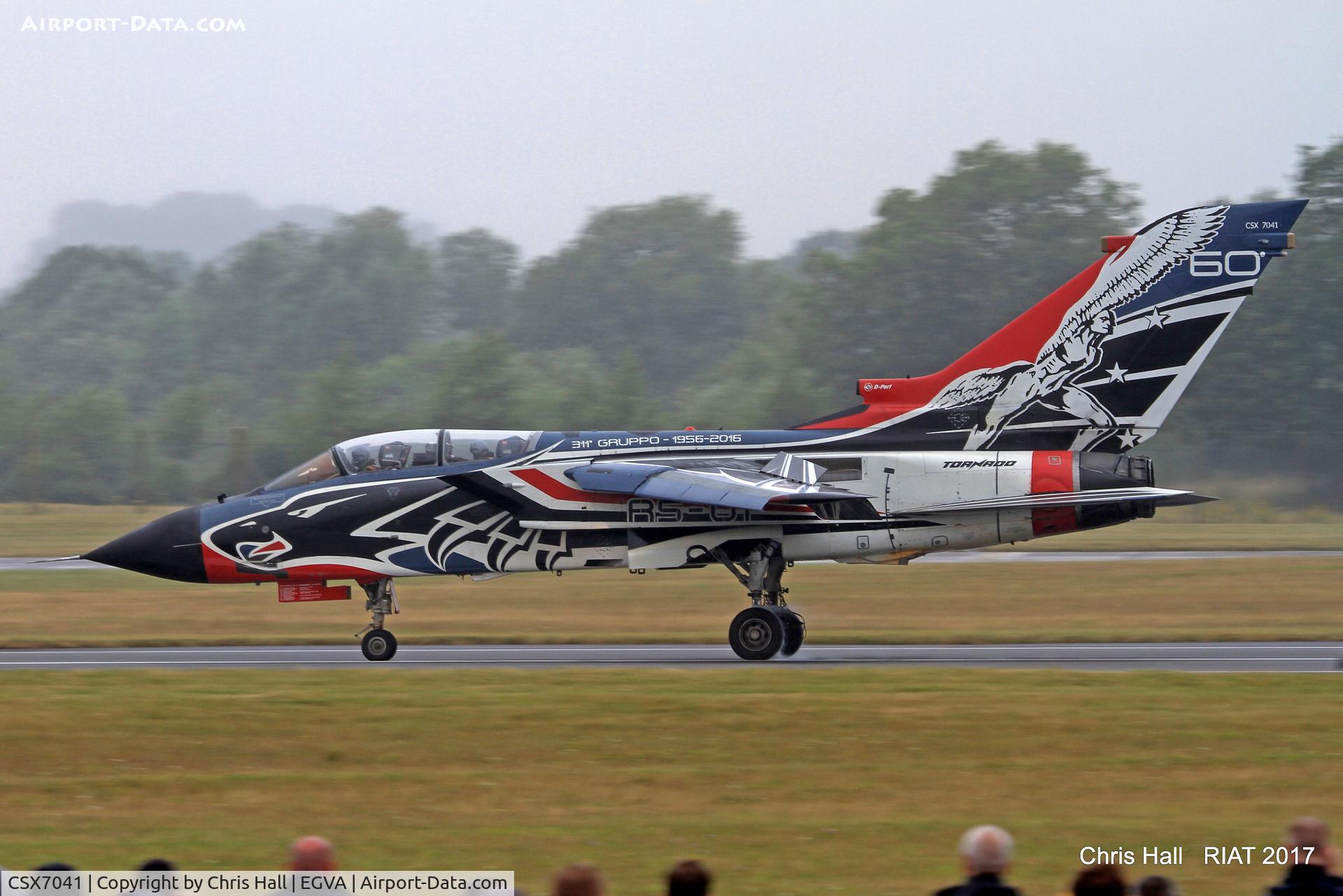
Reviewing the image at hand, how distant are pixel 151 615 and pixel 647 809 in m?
18.4

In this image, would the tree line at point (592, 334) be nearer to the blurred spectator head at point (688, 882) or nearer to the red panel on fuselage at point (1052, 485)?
the red panel on fuselage at point (1052, 485)

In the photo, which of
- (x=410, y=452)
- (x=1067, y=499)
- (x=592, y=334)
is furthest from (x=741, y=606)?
(x=592, y=334)

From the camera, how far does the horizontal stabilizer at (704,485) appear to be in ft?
58.3

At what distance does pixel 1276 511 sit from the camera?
4394 centimetres

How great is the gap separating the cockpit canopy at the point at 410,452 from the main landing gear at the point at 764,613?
3217 millimetres

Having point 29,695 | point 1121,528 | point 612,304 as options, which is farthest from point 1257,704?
point 612,304

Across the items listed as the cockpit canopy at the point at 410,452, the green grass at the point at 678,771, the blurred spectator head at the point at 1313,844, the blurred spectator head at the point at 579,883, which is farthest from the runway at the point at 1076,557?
the blurred spectator head at the point at 579,883

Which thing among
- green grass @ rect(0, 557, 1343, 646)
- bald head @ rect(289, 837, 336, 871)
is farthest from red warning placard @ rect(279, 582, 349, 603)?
bald head @ rect(289, 837, 336, 871)

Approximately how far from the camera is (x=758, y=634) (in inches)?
740

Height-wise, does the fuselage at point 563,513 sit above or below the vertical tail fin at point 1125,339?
below

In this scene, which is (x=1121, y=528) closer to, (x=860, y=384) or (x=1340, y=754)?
(x=860, y=384)

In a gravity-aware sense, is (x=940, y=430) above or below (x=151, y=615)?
above

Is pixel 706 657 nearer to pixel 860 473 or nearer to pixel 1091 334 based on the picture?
pixel 860 473

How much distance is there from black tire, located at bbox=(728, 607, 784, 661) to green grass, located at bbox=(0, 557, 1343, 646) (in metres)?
3.31
